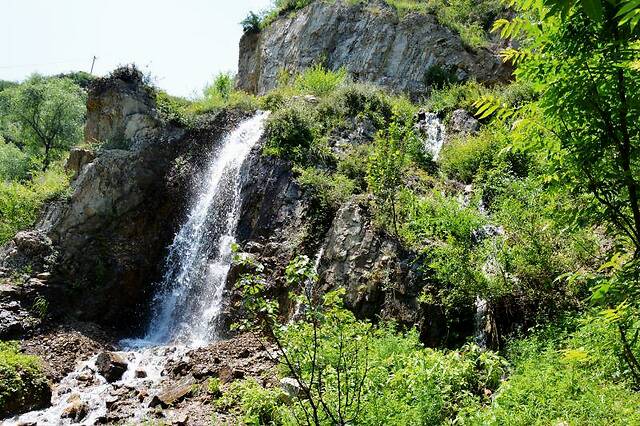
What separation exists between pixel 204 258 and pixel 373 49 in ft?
39.3

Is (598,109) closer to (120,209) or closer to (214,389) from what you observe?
(214,389)

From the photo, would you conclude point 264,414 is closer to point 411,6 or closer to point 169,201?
point 169,201

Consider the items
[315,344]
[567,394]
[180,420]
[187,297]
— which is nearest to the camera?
[315,344]

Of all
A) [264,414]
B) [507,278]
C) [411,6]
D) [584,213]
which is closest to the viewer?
[584,213]

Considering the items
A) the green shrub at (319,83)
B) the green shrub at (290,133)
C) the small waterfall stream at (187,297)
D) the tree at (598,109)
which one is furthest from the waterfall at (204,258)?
the tree at (598,109)

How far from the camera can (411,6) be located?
19.6 metres

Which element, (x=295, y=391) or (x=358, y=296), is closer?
A: (x=295, y=391)

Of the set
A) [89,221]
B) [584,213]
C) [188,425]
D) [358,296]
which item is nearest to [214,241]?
[89,221]

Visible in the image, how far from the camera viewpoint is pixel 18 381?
7898 mm

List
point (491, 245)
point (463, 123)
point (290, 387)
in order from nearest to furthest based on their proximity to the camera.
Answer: point (290, 387)
point (491, 245)
point (463, 123)

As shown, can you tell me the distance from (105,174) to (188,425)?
31.0 feet

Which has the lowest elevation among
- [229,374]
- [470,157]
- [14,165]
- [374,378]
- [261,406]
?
[229,374]

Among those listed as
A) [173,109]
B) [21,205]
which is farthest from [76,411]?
[173,109]

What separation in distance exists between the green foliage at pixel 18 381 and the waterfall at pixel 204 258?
2.83 meters
